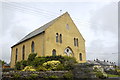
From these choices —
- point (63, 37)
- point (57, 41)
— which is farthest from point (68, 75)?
point (63, 37)

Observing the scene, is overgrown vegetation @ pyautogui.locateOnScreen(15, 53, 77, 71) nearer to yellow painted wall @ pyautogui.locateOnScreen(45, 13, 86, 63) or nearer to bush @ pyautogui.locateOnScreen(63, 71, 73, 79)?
bush @ pyautogui.locateOnScreen(63, 71, 73, 79)

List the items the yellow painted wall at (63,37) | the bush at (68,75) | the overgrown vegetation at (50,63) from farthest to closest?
the yellow painted wall at (63,37)
the overgrown vegetation at (50,63)
the bush at (68,75)

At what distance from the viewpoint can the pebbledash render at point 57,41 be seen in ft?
99.4

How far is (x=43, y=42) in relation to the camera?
98.6 feet

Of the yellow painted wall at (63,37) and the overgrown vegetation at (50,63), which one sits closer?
the overgrown vegetation at (50,63)

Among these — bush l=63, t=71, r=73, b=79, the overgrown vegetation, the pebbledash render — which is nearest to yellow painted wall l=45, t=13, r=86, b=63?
the pebbledash render

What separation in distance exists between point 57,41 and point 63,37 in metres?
1.90

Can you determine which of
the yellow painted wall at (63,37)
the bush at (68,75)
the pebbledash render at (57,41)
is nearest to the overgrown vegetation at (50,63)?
the bush at (68,75)

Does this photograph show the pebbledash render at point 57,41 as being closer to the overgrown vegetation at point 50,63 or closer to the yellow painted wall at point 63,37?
the yellow painted wall at point 63,37

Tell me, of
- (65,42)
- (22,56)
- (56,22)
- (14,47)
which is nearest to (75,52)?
(65,42)

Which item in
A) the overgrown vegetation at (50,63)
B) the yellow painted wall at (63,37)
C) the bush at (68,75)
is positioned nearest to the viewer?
the bush at (68,75)

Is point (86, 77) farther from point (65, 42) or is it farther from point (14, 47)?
point (14, 47)

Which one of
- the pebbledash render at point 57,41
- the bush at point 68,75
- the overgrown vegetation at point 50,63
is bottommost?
the bush at point 68,75

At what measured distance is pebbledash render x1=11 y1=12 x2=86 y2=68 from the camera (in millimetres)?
30283
